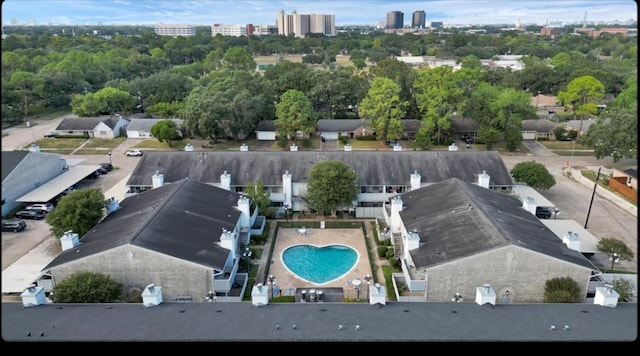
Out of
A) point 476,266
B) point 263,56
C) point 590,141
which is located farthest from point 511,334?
A: point 263,56

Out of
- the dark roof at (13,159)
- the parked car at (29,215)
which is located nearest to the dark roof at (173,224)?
the parked car at (29,215)

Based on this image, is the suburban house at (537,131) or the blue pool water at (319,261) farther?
the suburban house at (537,131)

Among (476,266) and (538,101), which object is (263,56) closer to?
(538,101)

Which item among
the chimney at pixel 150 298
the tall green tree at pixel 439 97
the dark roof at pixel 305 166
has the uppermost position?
the tall green tree at pixel 439 97

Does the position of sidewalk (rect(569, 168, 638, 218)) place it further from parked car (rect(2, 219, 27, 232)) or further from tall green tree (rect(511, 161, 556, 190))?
parked car (rect(2, 219, 27, 232))

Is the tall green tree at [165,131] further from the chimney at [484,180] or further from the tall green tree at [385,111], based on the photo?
the chimney at [484,180]

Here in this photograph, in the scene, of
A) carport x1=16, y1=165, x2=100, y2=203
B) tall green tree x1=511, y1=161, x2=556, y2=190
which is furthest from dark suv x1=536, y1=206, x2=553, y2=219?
carport x1=16, y1=165, x2=100, y2=203

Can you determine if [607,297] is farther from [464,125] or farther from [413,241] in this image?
[464,125]
